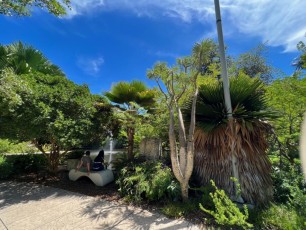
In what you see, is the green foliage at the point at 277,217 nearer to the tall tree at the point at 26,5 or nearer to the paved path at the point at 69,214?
the paved path at the point at 69,214

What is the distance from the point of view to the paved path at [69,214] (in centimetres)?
441

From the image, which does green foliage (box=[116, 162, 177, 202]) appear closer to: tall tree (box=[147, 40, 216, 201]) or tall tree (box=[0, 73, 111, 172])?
tall tree (box=[147, 40, 216, 201])

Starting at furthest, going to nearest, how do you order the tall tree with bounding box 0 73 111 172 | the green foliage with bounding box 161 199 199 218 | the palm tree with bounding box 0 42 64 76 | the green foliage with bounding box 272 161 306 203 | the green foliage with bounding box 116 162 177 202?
the palm tree with bounding box 0 42 64 76, the tall tree with bounding box 0 73 111 172, the green foliage with bounding box 272 161 306 203, the green foliage with bounding box 116 162 177 202, the green foliage with bounding box 161 199 199 218

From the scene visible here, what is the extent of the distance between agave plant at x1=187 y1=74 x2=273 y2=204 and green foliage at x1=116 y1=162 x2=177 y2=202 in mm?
1050

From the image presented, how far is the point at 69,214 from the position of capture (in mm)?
4953

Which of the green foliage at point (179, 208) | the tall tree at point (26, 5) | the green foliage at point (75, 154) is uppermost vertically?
the tall tree at point (26, 5)

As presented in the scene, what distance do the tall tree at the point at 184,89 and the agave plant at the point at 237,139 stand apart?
623mm

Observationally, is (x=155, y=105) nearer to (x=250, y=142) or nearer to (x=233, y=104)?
(x=233, y=104)

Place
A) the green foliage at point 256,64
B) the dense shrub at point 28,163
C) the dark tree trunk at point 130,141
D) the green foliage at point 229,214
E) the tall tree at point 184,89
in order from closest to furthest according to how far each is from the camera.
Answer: the green foliage at point 229,214
the tall tree at point 184,89
the dark tree trunk at point 130,141
the dense shrub at point 28,163
the green foliage at point 256,64

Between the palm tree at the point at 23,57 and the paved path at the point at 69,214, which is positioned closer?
the paved path at the point at 69,214

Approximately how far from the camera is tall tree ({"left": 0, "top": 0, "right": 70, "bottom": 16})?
201 inches

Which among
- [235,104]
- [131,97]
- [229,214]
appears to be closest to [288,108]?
[235,104]

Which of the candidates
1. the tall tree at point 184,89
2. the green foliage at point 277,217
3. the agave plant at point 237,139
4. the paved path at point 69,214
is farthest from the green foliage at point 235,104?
the paved path at point 69,214

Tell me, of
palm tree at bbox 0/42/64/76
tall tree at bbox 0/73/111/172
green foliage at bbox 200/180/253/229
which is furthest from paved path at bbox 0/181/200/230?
palm tree at bbox 0/42/64/76
